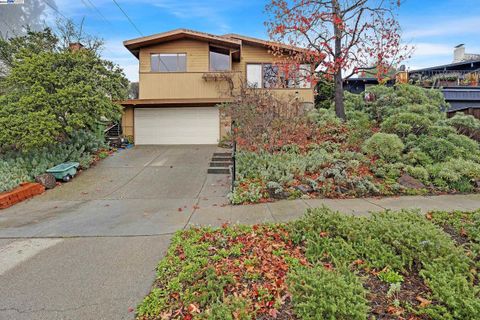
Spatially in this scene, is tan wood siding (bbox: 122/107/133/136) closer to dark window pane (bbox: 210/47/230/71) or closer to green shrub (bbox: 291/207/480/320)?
dark window pane (bbox: 210/47/230/71)

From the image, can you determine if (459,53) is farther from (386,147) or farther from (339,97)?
(386,147)

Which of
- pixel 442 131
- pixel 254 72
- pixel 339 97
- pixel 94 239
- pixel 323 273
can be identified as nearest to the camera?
pixel 323 273

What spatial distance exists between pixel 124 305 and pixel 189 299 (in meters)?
0.63

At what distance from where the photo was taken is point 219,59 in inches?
592

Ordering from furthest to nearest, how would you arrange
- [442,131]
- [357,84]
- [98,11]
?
[357,84]
[98,11]
[442,131]

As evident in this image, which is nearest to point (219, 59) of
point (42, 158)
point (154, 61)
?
point (154, 61)

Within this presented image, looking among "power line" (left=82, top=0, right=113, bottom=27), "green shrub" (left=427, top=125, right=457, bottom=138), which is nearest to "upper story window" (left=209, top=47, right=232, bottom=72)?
"power line" (left=82, top=0, right=113, bottom=27)

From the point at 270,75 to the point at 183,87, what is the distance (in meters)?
4.88

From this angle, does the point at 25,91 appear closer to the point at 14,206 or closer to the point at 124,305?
the point at 14,206

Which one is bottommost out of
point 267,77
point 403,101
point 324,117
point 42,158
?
point 42,158

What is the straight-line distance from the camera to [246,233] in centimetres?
394

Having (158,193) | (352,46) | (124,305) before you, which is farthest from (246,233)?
(352,46)

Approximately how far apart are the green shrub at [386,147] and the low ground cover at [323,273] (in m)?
3.80

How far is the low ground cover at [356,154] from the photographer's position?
6305 mm
